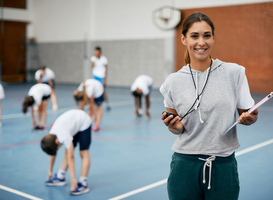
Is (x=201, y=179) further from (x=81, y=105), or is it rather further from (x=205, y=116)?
A: (x=81, y=105)

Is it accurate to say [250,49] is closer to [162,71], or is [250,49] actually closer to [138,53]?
[162,71]

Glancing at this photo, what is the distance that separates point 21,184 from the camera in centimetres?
363

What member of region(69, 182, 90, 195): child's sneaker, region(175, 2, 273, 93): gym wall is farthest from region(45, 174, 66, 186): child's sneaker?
region(175, 2, 273, 93): gym wall

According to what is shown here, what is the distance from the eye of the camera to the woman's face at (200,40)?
1.42m

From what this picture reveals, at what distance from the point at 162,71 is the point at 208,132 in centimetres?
1183

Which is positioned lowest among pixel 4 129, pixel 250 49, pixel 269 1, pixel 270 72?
pixel 4 129

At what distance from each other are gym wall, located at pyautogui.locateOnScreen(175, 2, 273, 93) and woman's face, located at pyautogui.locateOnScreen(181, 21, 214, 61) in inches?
389

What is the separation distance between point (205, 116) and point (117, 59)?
43.3 feet

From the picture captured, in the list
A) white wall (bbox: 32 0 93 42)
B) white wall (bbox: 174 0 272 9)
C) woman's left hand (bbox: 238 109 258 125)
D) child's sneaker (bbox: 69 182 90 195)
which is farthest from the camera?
white wall (bbox: 32 0 93 42)

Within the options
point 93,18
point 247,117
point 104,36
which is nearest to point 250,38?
point 104,36

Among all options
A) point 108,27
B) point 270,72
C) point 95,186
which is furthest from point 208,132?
point 108,27

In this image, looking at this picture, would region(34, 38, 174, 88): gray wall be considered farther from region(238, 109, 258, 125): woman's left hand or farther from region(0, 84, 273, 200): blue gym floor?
region(238, 109, 258, 125): woman's left hand

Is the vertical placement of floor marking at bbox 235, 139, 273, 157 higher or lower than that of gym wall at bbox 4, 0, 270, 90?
lower

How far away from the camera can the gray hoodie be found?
139 centimetres
